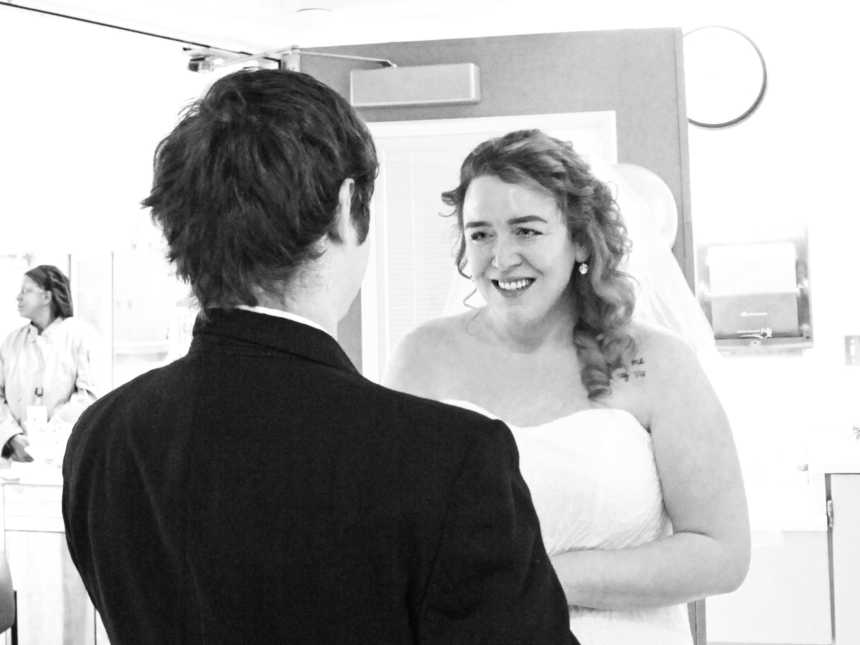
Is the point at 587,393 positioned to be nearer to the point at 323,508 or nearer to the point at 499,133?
the point at 323,508

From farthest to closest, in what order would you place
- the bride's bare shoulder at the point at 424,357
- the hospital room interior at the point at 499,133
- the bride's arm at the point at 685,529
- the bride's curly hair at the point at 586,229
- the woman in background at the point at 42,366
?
1. the woman in background at the point at 42,366
2. the hospital room interior at the point at 499,133
3. the bride's bare shoulder at the point at 424,357
4. the bride's curly hair at the point at 586,229
5. the bride's arm at the point at 685,529

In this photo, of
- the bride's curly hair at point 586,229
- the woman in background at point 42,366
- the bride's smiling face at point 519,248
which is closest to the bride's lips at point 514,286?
the bride's smiling face at point 519,248

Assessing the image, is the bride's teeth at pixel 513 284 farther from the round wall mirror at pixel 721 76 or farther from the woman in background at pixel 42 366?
the round wall mirror at pixel 721 76

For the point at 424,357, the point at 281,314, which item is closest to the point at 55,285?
the point at 424,357

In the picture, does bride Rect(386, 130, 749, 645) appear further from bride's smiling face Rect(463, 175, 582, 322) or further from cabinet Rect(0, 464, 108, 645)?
cabinet Rect(0, 464, 108, 645)

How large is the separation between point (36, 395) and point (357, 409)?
141 inches

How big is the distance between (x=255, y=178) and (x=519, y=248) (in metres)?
0.94

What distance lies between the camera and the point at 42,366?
4.14m

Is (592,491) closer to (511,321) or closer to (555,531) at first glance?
(555,531)

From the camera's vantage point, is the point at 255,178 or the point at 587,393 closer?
the point at 255,178

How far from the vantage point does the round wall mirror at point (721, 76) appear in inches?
186

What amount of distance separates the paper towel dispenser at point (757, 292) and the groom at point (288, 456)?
404 cm

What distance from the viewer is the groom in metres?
0.85

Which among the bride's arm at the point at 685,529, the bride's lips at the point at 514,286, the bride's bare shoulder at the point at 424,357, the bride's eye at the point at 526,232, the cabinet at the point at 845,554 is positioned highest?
the bride's eye at the point at 526,232
